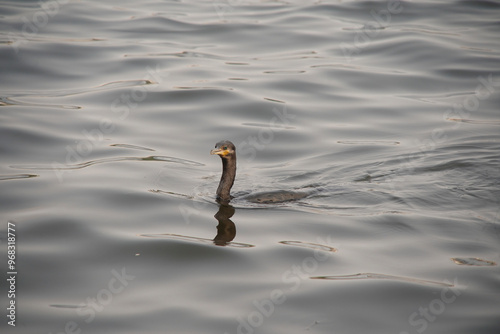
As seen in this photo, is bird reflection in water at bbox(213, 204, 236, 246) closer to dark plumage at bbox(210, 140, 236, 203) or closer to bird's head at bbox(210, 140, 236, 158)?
dark plumage at bbox(210, 140, 236, 203)

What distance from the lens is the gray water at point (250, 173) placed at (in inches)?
276

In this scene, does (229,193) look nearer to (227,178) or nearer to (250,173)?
(227,178)

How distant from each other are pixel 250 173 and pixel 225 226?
7.91 ft

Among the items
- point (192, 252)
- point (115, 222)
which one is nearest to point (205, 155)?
point (115, 222)

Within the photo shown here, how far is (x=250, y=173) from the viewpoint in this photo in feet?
37.0

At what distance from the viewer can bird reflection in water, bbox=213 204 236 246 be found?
8484mm

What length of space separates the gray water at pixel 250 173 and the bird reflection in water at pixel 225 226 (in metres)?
0.04

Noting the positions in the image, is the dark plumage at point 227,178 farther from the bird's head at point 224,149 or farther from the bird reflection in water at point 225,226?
the bird reflection in water at point 225,226

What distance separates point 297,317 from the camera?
6746 mm

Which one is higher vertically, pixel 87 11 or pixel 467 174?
pixel 87 11

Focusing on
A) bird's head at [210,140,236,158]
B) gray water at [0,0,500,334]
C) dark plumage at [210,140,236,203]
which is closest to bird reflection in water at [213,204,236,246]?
gray water at [0,0,500,334]

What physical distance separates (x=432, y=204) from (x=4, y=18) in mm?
15382

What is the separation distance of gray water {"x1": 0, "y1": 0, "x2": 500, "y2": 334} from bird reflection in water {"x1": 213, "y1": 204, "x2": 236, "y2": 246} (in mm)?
40

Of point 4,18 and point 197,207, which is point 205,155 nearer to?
point 197,207
